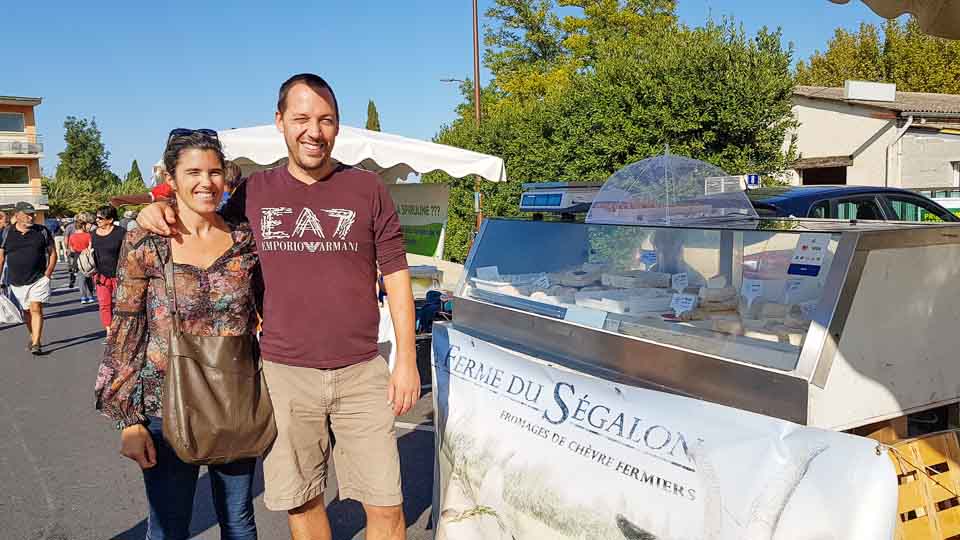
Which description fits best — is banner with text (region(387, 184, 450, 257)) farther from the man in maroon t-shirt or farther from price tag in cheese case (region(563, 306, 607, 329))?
the man in maroon t-shirt

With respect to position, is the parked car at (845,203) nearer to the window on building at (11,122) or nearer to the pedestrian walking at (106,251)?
the pedestrian walking at (106,251)

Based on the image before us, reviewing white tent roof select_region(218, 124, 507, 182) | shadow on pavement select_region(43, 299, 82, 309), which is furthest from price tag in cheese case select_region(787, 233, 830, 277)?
shadow on pavement select_region(43, 299, 82, 309)

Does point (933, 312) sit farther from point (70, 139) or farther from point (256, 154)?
point (70, 139)

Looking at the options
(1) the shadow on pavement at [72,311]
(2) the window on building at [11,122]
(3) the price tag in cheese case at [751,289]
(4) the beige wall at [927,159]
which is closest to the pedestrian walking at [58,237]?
(1) the shadow on pavement at [72,311]

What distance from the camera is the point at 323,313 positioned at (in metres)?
2.26

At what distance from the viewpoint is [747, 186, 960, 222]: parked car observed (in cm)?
625

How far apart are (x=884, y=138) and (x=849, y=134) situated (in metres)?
0.75

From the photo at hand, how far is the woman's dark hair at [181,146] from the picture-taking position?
7.25ft

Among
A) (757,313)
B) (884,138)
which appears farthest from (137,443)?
(884,138)

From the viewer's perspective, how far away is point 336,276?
226 centimetres

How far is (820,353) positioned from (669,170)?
2.08 metres

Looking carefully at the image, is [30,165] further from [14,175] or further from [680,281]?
[680,281]

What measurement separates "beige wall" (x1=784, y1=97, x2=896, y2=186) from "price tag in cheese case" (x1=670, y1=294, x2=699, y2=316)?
1293 centimetres

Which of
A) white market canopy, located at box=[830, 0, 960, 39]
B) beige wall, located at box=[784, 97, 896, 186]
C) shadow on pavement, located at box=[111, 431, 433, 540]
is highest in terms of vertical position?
beige wall, located at box=[784, 97, 896, 186]
